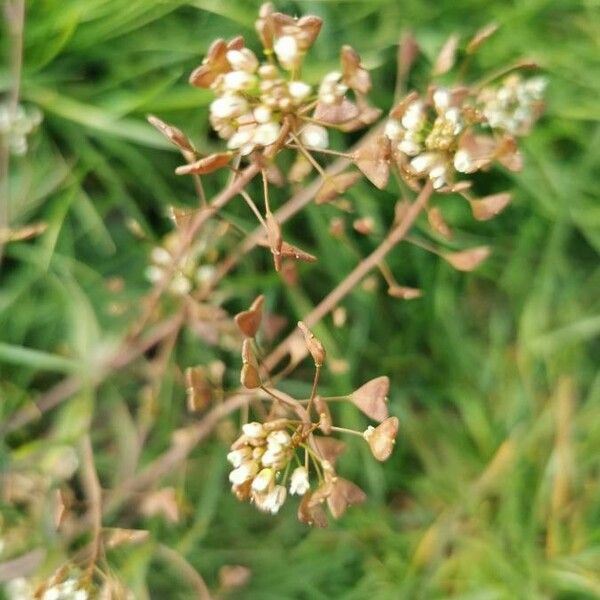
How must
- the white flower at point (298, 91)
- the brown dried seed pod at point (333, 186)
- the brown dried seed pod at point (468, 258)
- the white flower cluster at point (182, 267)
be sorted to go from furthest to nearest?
the white flower cluster at point (182, 267) → the brown dried seed pod at point (468, 258) → the brown dried seed pod at point (333, 186) → the white flower at point (298, 91)

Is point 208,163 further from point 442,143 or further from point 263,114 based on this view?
point 442,143

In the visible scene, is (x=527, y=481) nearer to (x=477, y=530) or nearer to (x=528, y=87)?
(x=477, y=530)

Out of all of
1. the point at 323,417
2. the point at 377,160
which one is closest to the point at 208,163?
the point at 377,160

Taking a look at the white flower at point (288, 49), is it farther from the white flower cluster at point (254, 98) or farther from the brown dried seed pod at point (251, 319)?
the brown dried seed pod at point (251, 319)

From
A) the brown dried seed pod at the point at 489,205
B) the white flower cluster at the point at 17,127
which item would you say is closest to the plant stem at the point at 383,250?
the brown dried seed pod at the point at 489,205

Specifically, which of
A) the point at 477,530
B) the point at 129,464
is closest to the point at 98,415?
the point at 129,464

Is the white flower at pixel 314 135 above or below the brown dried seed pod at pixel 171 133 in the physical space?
below

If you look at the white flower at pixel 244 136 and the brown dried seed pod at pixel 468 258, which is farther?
the brown dried seed pod at pixel 468 258
